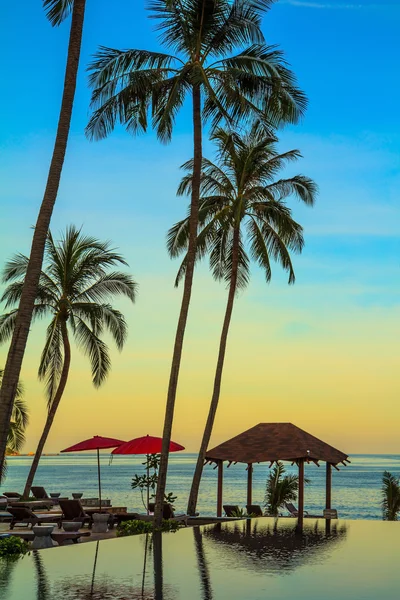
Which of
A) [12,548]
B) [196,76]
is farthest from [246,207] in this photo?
[12,548]

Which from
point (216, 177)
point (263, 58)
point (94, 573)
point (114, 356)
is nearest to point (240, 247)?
point (216, 177)

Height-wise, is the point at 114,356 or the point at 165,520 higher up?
the point at 114,356

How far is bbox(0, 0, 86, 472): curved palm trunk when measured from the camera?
44.0 feet

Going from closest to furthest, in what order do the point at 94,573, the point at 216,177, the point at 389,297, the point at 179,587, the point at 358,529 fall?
the point at 179,587 < the point at 94,573 < the point at 358,529 < the point at 216,177 < the point at 389,297

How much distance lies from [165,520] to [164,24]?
13.1 m

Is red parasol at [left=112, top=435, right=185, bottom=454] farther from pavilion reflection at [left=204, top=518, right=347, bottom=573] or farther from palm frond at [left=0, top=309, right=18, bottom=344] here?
palm frond at [left=0, top=309, right=18, bottom=344]

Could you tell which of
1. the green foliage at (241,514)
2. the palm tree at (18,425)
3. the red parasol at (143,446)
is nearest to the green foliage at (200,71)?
the red parasol at (143,446)

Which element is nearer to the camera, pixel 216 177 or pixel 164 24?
pixel 164 24

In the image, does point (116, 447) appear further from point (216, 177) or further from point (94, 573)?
point (216, 177)

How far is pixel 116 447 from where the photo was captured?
21703 mm

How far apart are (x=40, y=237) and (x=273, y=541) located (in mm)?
9357

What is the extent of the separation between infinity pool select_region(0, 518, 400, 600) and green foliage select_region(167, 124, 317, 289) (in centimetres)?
1129

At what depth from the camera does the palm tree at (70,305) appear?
2911 cm

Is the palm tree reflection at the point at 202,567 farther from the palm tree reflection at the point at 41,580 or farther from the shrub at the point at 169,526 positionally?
the palm tree reflection at the point at 41,580
